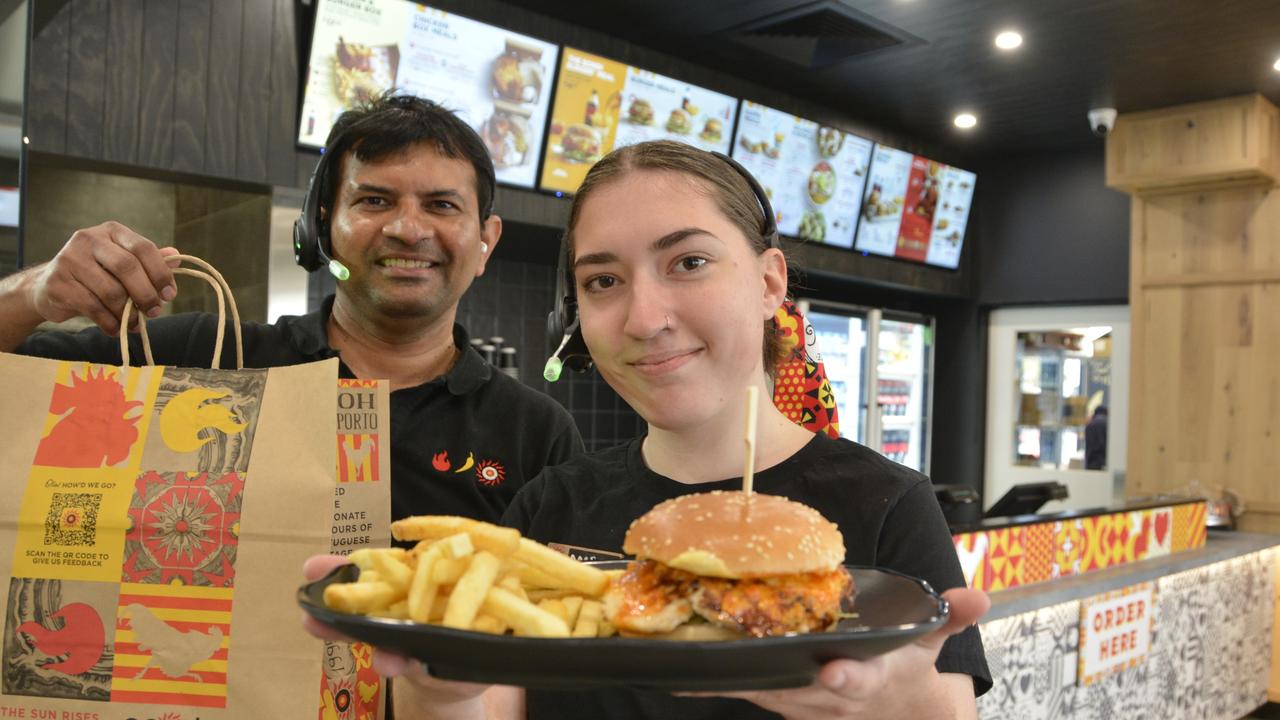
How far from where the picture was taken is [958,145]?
7586 mm

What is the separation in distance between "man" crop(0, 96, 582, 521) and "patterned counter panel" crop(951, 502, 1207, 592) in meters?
1.36

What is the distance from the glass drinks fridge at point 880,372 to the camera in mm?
7168

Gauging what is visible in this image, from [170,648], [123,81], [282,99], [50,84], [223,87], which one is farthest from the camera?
[282,99]

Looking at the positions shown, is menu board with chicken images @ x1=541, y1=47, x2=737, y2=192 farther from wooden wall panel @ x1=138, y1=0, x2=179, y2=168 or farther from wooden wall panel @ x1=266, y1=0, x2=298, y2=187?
wooden wall panel @ x1=138, y1=0, x2=179, y2=168

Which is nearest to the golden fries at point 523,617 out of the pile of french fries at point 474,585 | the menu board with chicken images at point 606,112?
the pile of french fries at point 474,585

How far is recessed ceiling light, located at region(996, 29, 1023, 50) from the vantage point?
4992 mm

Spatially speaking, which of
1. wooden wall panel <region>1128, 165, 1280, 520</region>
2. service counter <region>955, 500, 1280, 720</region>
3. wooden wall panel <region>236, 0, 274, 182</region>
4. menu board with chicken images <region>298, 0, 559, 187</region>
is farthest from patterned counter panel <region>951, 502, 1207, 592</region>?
wooden wall panel <region>236, 0, 274, 182</region>

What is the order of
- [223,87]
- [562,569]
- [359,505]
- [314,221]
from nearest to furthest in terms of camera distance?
[562,569] → [359,505] → [314,221] → [223,87]

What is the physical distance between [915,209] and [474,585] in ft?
22.7

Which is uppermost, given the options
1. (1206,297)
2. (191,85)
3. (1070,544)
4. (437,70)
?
(437,70)

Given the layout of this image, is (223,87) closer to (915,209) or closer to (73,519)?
(73,519)

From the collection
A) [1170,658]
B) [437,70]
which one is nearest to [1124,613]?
[1170,658]

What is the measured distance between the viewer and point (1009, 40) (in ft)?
16.7

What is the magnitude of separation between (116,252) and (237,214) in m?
3.09
